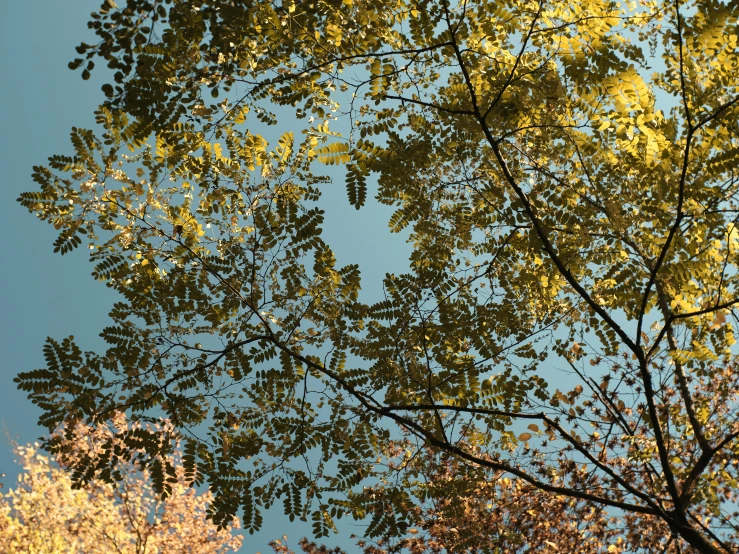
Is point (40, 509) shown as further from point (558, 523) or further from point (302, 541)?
point (558, 523)

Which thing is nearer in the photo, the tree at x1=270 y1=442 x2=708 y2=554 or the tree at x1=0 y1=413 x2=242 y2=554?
the tree at x1=270 y1=442 x2=708 y2=554

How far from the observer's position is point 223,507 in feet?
13.9

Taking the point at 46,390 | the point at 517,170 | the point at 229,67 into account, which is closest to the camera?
the point at 229,67

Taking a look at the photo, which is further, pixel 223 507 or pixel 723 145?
pixel 723 145

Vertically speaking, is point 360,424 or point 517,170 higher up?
point 517,170

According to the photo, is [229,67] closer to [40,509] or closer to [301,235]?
[301,235]

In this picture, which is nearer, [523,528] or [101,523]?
[523,528]

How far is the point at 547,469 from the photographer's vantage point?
5.66 metres

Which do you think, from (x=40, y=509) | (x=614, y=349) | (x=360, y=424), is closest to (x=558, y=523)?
(x=614, y=349)

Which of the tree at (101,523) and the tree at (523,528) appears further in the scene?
the tree at (101,523)

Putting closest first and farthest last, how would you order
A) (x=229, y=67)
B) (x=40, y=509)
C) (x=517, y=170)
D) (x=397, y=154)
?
(x=229, y=67), (x=397, y=154), (x=517, y=170), (x=40, y=509)

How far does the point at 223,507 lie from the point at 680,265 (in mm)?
3811

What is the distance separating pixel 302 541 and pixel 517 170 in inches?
169

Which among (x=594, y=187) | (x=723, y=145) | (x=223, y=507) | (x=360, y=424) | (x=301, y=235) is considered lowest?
(x=223, y=507)
